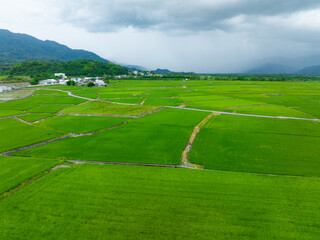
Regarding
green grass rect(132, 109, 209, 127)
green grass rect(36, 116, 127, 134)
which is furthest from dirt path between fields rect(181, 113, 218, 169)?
green grass rect(36, 116, 127, 134)

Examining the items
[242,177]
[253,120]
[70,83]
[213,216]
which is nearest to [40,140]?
[213,216]

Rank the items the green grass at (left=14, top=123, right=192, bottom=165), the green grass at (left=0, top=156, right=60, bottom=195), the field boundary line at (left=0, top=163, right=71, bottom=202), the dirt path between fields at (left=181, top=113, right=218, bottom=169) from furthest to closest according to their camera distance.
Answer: the green grass at (left=14, top=123, right=192, bottom=165) → the dirt path between fields at (left=181, top=113, right=218, bottom=169) → the green grass at (left=0, top=156, right=60, bottom=195) → the field boundary line at (left=0, top=163, right=71, bottom=202)

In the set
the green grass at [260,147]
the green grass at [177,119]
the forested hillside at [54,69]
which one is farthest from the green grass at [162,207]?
the forested hillside at [54,69]

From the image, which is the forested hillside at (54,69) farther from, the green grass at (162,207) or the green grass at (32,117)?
the green grass at (162,207)

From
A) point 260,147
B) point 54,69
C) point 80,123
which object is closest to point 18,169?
point 80,123

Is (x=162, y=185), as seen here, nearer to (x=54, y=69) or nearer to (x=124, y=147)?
(x=124, y=147)

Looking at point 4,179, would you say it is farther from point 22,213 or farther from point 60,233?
point 60,233

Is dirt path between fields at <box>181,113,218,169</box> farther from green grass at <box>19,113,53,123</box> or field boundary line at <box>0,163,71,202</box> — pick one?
green grass at <box>19,113,53,123</box>
